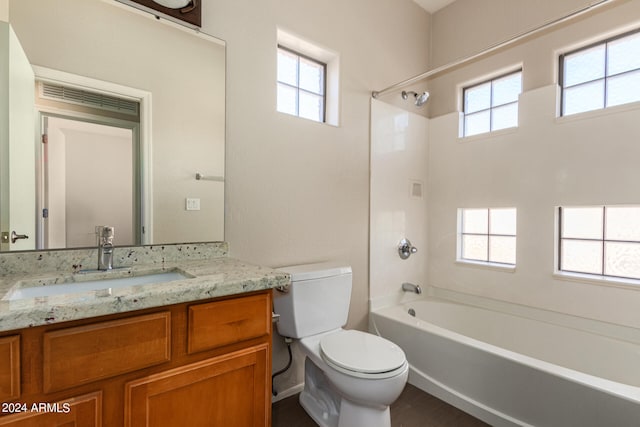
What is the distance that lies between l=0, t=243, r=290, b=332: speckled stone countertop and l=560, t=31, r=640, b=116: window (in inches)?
91.6

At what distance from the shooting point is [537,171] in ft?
7.16

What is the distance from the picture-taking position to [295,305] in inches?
64.4

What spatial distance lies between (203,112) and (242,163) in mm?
320

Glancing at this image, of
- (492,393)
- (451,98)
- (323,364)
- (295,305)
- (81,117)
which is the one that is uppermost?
(451,98)

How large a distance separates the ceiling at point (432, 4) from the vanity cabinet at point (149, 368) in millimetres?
2884

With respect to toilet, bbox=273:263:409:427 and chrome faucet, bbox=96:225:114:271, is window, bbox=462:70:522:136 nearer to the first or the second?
toilet, bbox=273:263:409:427

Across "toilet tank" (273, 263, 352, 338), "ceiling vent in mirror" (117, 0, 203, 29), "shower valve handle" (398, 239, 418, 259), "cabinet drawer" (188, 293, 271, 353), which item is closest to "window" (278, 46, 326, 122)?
"ceiling vent in mirror" (117, 0, 203, 29)

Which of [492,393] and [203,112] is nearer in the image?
[203,112]

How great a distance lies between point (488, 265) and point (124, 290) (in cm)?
247

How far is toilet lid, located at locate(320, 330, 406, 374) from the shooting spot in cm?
137

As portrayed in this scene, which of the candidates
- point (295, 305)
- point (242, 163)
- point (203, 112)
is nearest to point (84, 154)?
point (203, 112)

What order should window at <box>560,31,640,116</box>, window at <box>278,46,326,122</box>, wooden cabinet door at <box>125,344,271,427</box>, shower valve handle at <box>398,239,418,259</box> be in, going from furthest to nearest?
shower valve handle at <box>398,239,418,259</box>
window at <box>278,46,326,122</box>
window at <box>560,31,640,116</box>
wooden cabinet door at <box>125,344,271,427</box>

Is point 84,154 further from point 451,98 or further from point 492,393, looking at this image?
point 451,98

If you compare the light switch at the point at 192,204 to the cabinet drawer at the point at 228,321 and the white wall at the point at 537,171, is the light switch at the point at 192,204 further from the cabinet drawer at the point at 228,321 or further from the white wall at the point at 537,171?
the white wall at the point at 537,171
